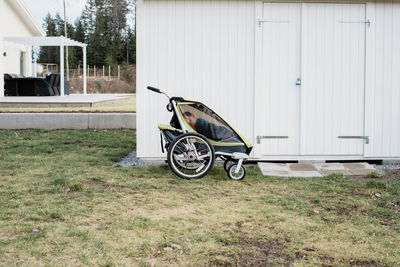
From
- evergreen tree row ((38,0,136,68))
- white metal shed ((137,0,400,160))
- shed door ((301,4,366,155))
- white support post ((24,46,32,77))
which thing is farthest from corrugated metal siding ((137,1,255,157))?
evergreen tree row ((38,0,136,68))

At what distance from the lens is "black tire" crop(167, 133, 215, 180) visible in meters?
6.00

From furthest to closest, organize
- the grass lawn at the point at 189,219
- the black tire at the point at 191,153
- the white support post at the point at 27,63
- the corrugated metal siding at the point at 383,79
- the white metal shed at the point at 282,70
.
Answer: the white support post at the point at 27,63 → the corrugated metal siding at the point at 383,79 → the white metal shed at the point at 282,70 → the black tire at the point at 191,153 → the grass lawn at the point at 189,219

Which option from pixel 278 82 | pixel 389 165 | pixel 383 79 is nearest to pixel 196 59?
pixel 278 82

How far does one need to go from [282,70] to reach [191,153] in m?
2.09

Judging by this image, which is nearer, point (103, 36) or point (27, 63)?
point (27, 63)

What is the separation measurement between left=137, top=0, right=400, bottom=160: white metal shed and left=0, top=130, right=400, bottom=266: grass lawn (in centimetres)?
86

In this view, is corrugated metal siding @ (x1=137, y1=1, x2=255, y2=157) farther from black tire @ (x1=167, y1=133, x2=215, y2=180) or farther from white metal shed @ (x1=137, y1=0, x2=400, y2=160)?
black tire @ (x1=167, y1=133, x2=215, y2=180)

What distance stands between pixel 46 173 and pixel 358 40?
460 centimetres

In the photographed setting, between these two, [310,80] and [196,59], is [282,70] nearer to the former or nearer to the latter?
[310,80]

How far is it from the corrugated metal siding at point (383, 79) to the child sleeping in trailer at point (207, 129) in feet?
Answer: 7.80

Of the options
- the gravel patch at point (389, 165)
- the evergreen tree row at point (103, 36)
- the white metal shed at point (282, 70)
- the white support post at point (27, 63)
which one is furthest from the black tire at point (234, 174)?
the evergreen tree row at point (103, 36)

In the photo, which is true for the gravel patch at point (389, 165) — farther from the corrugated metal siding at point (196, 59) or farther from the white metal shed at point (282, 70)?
the corrugated metal siding at point (196, 59)

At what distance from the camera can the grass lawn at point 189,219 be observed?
137 inches

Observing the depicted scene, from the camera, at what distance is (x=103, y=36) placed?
57188mm
